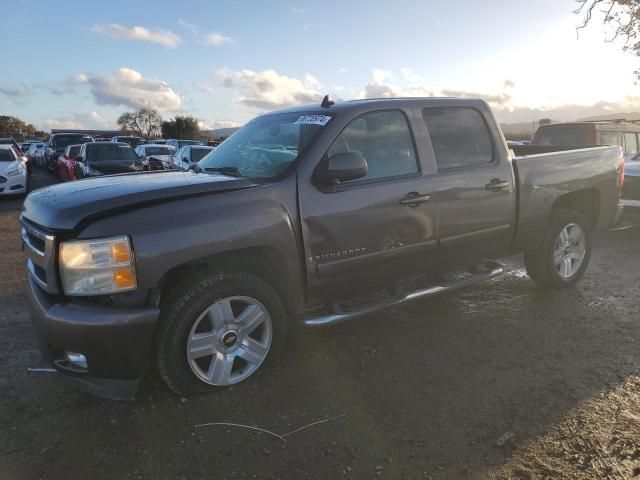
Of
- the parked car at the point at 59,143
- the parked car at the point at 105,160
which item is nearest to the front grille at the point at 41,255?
the parked car at the point at 105,160

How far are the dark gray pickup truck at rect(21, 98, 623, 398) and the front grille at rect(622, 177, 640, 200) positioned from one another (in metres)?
3.78

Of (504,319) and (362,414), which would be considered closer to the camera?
(362,414)

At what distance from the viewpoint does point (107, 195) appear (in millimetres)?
2912

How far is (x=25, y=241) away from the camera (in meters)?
3.28

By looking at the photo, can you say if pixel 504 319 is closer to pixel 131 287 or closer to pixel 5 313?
pixel 131 287

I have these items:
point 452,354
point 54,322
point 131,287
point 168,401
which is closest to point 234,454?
point 168,401

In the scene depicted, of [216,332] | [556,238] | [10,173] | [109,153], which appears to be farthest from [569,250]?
[10,173]

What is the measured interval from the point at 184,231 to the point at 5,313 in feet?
9.51

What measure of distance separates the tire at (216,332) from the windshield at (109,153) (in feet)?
38.8

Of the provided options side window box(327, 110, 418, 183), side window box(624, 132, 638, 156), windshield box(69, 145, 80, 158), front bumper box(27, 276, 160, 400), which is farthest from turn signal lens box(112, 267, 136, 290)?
windshield box(69, 145, 80, 158)

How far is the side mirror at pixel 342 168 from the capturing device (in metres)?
3.28

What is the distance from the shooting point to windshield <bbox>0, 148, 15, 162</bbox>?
46.6 feet

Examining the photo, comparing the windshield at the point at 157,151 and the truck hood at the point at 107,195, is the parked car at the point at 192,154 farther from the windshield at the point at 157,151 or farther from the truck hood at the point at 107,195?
the truck hood at the point at 107,195

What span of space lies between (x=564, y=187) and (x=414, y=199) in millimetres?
2048
